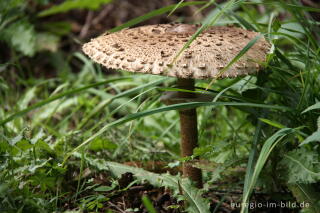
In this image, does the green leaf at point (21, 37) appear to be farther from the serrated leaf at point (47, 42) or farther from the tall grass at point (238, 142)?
the tall grass at point (238, 142)

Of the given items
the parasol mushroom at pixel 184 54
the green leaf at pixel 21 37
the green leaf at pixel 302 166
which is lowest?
the green leaf at pixel 302 166

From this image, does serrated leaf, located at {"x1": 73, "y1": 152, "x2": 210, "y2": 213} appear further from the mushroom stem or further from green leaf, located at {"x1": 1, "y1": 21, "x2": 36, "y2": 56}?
green leaf, located at {"x1": 1, "y1": 21, "x2": 36, "y2": 56}

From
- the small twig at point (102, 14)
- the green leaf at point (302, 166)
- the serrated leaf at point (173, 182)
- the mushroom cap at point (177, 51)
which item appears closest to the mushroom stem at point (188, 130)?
the serrated leaf at point (173, 182)

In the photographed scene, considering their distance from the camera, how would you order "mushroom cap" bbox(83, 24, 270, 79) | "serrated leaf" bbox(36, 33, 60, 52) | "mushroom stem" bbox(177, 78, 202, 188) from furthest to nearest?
"serrated leaf" bbox(36, 33, 60, 52), "mushroom stem" bbox(177, 78, 202, 188), "mushroom cap" bbox(83, 24, 270, 79)

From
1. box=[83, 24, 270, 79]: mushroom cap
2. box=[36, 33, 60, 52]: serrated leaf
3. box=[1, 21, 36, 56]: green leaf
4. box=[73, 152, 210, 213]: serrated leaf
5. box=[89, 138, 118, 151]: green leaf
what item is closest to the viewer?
box=[83, 24, 270, 79]: mushroom cap

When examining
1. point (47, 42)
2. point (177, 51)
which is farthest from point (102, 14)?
point (177, 51)

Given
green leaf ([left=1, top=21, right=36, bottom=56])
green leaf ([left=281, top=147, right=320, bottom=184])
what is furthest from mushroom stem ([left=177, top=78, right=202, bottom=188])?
→ green leaf ([left=1, top=21, right=36, bottom=56])

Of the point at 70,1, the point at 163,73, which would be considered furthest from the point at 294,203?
the point at 70,1
